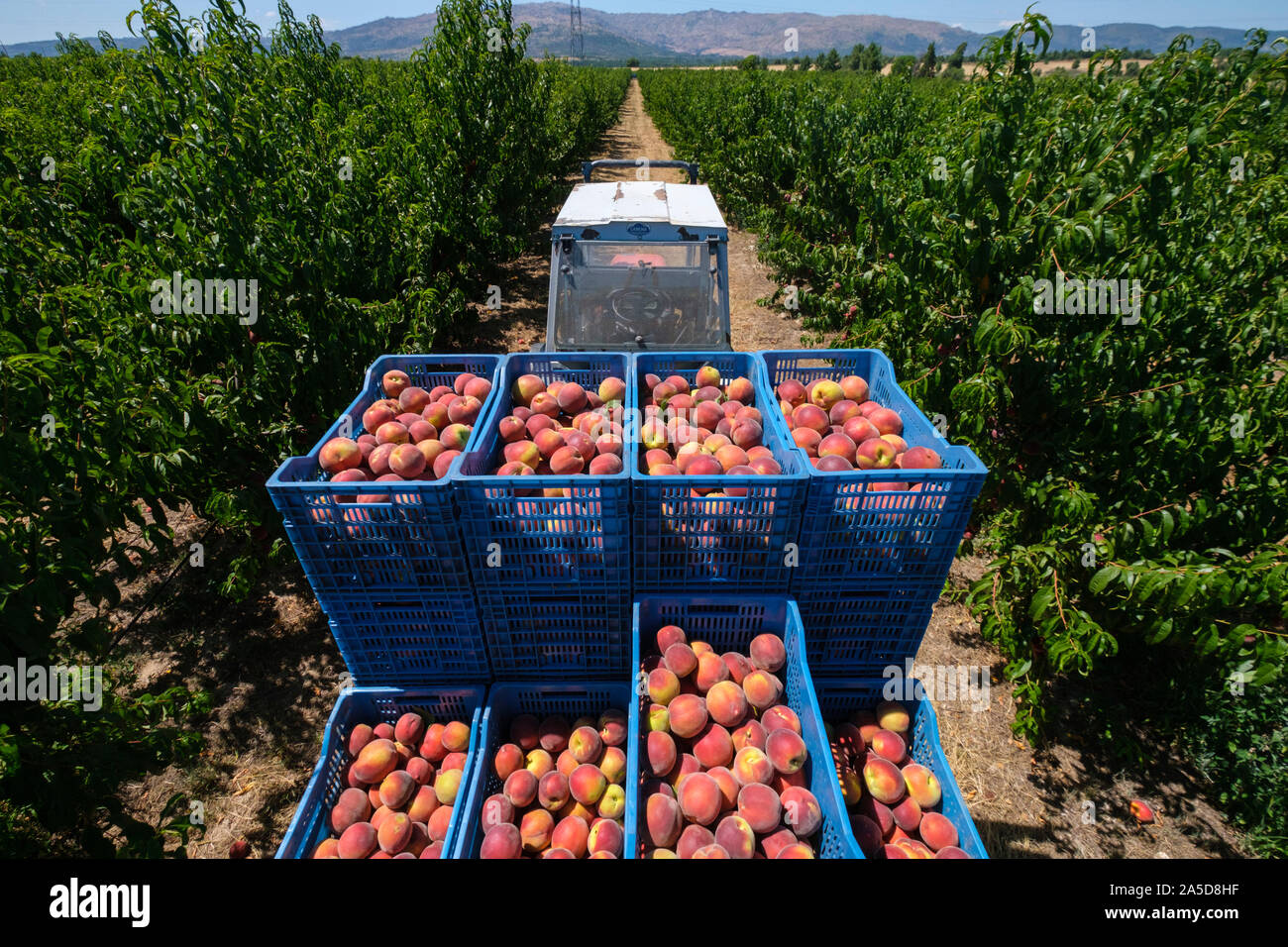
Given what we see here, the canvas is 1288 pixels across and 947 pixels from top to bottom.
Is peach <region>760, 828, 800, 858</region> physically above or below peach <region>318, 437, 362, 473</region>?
below

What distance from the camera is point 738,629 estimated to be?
2.80m

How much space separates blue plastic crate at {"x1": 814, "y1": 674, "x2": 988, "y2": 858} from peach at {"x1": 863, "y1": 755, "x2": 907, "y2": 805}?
19 centimetres

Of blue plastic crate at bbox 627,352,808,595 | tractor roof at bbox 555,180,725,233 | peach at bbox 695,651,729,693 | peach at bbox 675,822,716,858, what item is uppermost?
tractor roof at bbox 555,180,725,233

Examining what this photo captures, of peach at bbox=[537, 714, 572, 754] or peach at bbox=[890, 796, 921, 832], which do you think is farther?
peach at bbox=[537, 714, 572, 754]

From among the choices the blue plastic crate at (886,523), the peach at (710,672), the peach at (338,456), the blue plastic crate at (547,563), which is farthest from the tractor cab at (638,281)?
the peach at (710,672)

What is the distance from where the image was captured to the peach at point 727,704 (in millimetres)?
2494

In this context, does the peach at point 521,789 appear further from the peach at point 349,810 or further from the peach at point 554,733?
the peach at point 349,810

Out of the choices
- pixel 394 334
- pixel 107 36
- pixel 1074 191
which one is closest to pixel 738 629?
pixel 1074 191

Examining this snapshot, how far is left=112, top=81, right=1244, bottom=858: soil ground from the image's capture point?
3629mm

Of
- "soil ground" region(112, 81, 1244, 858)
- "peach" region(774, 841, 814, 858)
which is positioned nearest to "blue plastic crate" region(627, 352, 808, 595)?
"peach" region(774, 841, 814, 858)

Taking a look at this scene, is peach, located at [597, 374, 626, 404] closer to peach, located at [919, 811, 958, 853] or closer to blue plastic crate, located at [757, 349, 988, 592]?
blue plastic crate, located at [757, 349, 988, 592]

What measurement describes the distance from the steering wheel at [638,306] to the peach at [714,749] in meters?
3.81

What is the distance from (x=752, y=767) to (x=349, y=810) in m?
1.82

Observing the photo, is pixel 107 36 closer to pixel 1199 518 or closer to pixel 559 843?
pixel 559 843
